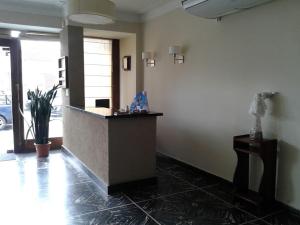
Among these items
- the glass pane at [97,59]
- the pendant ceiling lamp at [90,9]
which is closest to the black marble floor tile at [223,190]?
the pendant ceiling lamp at [90,9]

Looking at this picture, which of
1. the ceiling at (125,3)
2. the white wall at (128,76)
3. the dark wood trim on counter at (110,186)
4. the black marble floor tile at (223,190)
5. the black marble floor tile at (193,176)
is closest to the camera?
the black marble floor tile at (223,190)

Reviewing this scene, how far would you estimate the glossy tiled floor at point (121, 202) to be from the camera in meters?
2.62

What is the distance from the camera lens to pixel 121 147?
329 cm

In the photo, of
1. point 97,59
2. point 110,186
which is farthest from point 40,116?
point 110,186

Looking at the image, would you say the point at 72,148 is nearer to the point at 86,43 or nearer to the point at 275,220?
the point at 86,43

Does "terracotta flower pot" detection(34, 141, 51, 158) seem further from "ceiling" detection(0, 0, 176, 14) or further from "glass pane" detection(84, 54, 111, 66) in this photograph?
"ceiling" detection(0, 0, 176, 14)

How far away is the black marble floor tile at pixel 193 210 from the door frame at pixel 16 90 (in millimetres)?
3269

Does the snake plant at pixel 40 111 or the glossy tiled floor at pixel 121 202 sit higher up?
the snake plant at pixel 40 111

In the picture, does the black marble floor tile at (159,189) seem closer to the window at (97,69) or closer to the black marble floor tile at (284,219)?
the black marble floor tile at (284,219)

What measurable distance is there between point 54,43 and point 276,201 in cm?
459

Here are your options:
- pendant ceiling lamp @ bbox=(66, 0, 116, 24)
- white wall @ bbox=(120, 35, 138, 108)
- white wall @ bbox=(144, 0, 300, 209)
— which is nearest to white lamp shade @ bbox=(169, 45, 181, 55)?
Result: white wall @ bbox=(144, 0, 300, 209)

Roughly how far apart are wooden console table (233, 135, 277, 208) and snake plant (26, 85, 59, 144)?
3.36 meters

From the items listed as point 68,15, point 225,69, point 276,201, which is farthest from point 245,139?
point 68,15

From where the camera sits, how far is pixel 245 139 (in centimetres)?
291
